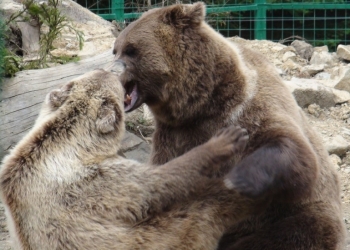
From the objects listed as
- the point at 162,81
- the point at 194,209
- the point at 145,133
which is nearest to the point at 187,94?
the point at 162,81

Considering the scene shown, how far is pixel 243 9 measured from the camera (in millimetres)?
12984

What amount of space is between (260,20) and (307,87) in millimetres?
3638

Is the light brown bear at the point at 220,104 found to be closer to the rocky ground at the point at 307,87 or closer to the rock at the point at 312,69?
the rocky ground at the point at 307,87

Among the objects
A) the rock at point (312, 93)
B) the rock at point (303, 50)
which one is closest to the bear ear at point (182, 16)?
the rock at point (312, 93)

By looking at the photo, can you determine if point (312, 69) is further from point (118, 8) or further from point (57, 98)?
point (57, 98)

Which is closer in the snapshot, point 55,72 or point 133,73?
point 133,73

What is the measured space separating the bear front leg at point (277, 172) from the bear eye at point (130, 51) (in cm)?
113

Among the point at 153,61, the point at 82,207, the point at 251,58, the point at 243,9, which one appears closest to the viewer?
the point at 82,207

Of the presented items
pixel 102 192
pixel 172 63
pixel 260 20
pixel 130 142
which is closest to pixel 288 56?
pixel 260 20

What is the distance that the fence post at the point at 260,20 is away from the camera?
13.1 m

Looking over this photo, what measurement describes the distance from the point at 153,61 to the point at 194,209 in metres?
1.17

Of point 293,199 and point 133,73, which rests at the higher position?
point 133,73

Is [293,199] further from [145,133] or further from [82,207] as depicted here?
[145,133]

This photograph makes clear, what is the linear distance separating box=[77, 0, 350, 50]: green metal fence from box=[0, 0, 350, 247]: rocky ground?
125cm
